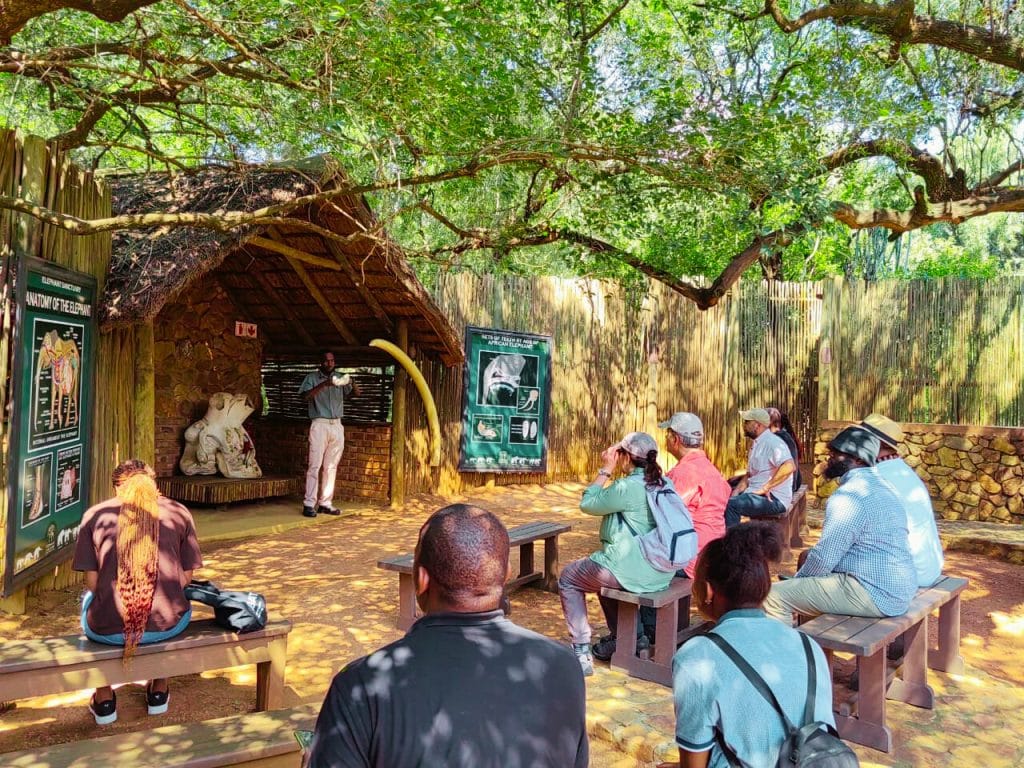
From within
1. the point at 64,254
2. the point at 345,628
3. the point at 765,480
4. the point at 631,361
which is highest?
the point at 64,254

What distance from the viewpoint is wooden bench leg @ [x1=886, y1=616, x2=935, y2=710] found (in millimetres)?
4516

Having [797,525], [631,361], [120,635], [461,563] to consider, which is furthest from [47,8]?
[631,361]

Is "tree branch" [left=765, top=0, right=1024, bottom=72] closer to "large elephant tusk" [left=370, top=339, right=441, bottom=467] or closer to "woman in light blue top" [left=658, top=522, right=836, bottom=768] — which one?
"large elephant tusk" [left=370, top=339, right=441, bottom=467]

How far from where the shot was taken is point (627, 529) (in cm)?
474

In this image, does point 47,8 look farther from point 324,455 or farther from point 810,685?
point 324,455

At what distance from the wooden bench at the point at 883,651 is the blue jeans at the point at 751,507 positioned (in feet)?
6.81

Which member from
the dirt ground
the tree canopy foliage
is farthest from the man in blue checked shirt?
the tree canopy foliage

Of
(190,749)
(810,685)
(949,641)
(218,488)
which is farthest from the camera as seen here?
(218,488)

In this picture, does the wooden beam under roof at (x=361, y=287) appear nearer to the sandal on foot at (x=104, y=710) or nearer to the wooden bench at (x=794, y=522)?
the wooden bench at (x=794, y=522)

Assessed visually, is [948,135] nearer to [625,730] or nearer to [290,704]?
[625,730]

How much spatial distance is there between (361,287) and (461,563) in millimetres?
8021

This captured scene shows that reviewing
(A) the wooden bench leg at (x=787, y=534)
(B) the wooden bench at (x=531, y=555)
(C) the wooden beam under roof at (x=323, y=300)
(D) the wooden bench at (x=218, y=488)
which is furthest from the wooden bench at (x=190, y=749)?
(C) the wooden beam under roof at (x=323, y=300)

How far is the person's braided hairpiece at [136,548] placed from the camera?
376 cm

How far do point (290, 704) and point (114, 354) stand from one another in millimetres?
3661
